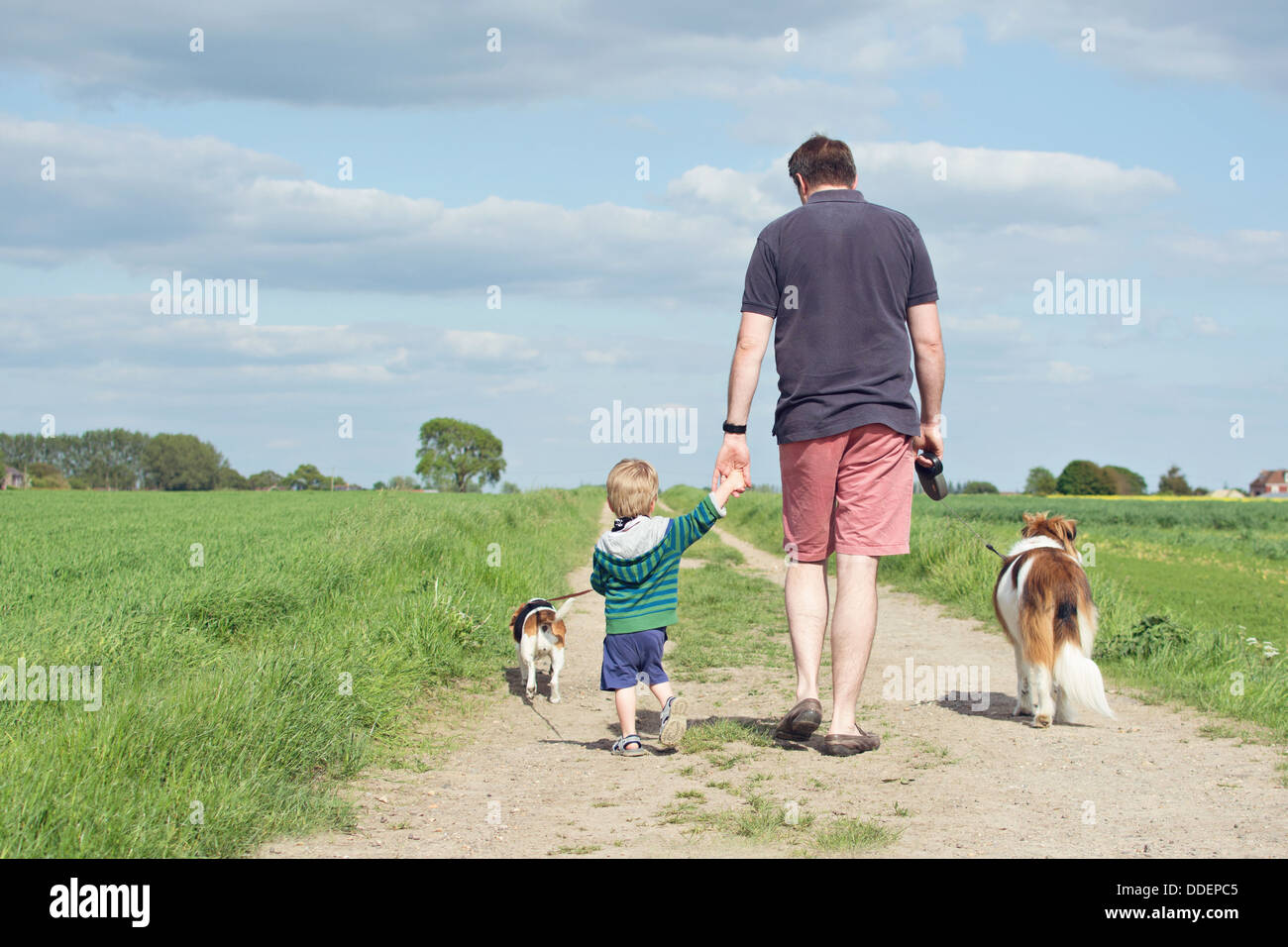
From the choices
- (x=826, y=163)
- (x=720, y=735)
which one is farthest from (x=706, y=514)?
(x=826, y=163)

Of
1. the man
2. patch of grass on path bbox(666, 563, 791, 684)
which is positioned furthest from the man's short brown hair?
patch of grass on path bbox(666, 563, 791, 684)

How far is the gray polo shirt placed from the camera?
4.53 meters

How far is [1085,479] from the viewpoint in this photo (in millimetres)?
85188

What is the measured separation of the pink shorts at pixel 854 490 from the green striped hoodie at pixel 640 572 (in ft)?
1.89

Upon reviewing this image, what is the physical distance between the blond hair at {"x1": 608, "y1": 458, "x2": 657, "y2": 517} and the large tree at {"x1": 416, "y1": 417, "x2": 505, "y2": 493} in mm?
99251

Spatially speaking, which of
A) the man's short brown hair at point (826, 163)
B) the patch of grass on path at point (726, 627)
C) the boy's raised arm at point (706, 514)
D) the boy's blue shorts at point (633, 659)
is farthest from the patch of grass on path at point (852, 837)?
the patch of grass on path at point (726, 627)

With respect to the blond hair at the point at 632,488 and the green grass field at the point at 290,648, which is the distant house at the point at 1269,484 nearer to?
Result: the green grass field at the point at 290,648

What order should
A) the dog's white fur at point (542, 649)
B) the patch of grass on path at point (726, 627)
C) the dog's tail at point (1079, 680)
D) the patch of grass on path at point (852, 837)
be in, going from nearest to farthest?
1. the patch of grass on path at point (852, 837)
2. the dog's tail at point (1079, 680)
3. the dog's white fur at point (542, 649)
4. the patch of grass on path at point (726, 627)

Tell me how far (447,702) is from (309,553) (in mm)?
4168

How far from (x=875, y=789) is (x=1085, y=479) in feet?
297

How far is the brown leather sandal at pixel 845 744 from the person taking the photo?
4.51 m

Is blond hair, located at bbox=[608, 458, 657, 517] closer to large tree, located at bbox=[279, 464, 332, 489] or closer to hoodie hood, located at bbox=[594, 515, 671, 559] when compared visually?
hoodie hood, located at bbox=[594, 515, 671, 559]

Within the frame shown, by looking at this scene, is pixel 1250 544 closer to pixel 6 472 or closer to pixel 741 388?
pixel 741 388

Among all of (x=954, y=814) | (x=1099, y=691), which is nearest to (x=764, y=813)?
(x=954, y=814)
